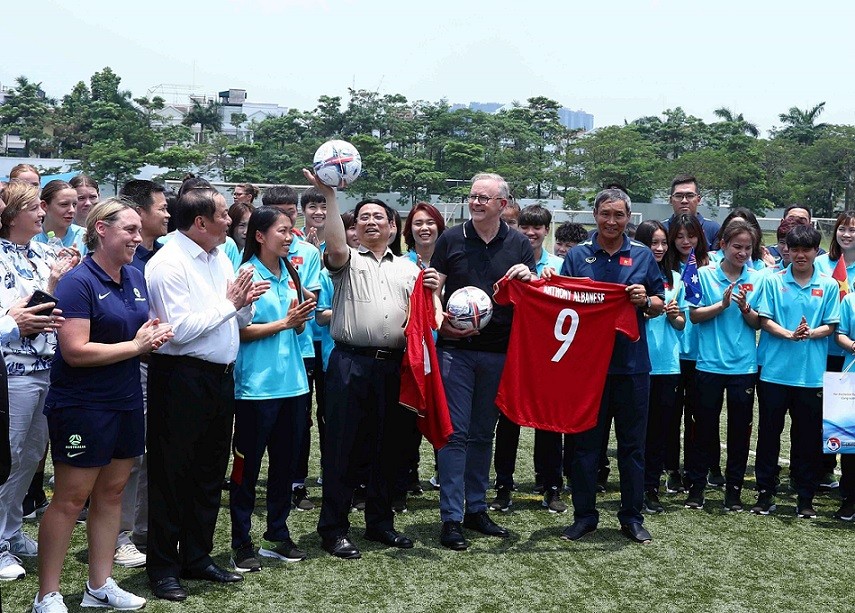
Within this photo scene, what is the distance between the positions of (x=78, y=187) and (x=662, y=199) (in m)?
58.5

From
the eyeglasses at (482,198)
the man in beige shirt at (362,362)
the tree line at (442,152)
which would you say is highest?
the tree line at (442,152)

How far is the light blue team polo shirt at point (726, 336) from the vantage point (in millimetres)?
6953

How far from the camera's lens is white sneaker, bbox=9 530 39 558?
5590mm

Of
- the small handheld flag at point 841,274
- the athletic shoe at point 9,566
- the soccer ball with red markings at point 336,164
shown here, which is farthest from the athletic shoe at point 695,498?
the athletic shoe at point 9,566

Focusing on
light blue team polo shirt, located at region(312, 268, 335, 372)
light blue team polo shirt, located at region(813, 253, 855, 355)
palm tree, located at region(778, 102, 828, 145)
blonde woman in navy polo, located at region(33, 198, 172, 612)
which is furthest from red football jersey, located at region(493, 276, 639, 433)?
palm tree, located at region(778, 102, 828, 145)

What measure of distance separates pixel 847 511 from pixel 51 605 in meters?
5.46

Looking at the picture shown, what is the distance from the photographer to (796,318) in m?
6.94

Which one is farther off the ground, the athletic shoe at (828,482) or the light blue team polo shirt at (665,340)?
the light blue team polo shirt at (665,340)

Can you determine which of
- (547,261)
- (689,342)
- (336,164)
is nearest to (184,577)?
(336,164)

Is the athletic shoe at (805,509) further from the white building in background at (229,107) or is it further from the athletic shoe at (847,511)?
the white building in background at (229,107)

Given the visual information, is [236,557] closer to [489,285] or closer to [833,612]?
[489,285]

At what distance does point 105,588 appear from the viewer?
4816 mm

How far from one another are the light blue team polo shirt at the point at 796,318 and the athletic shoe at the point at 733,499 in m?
0.85

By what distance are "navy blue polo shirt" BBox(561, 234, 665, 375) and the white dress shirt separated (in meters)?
2.51
